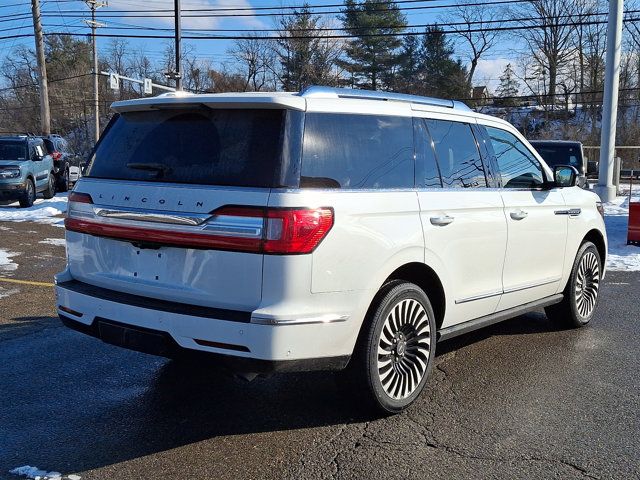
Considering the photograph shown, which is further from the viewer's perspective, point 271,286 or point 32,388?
point 32,388

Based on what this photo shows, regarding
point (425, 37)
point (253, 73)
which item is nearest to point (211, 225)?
point (253, 73)

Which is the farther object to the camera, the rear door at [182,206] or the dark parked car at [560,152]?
the dark parked car at [560,152]

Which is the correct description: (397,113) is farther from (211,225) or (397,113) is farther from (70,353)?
(70,353)

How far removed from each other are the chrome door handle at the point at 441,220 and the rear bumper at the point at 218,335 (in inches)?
41.1

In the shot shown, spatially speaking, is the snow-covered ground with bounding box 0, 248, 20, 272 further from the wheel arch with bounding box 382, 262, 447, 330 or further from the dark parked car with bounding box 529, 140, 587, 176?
the dark parked car with bounding box 529, 140, 587, 176

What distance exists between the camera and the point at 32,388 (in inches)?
179

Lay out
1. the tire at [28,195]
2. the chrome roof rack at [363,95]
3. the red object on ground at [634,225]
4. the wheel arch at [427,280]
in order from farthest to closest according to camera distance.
→ the tire at [28,195]
the red object on ground at [634,225]
the wheel arch at [427,280]
the chrome roof rack at [363,95]

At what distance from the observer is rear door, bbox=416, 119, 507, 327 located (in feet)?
14.3

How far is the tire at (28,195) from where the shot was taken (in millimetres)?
18198

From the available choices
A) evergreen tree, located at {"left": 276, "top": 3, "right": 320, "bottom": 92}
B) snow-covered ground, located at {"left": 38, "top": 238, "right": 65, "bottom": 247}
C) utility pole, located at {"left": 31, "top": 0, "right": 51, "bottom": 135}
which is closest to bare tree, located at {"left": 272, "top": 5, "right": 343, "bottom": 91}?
evergreen tree, located at {"left": 276, "top": 3, "right": 320, "bottom": 92}

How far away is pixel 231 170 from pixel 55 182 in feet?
68.0

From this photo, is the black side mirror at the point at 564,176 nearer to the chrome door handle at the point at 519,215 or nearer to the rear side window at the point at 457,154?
the chrome door handle at the point at 519,215

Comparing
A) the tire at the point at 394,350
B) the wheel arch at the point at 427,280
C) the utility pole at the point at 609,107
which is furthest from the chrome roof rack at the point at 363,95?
the utility pole at the point at 609,107

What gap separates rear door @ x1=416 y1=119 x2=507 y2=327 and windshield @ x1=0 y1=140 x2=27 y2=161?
56.0 feet
